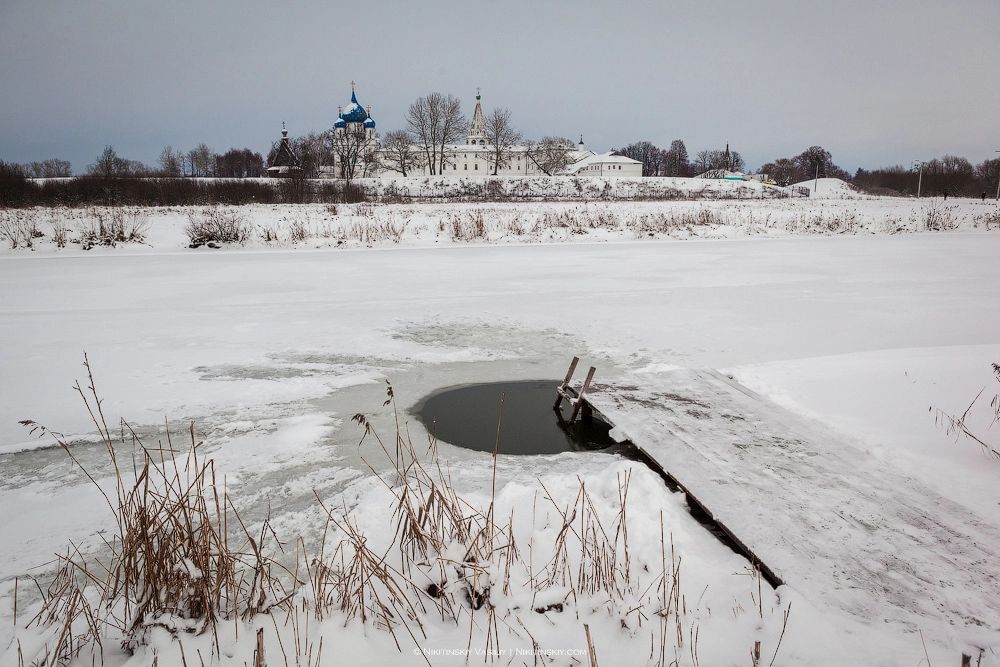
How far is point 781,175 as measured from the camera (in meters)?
93.5

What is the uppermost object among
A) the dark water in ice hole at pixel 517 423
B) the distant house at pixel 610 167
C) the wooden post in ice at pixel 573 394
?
the distant house at pixel 610 167

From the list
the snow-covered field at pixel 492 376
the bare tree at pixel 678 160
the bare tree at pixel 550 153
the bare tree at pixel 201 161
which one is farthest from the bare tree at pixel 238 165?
the snow-covered field at pixel 492 376

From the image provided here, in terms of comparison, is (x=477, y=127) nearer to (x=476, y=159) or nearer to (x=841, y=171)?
(x=476, y=159)

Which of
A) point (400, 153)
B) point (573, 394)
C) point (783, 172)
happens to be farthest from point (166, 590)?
point (783, 172)

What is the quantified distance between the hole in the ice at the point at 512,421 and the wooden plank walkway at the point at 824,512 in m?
0.21

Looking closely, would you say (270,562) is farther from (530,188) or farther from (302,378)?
(530,188)

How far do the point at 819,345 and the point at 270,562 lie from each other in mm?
5226

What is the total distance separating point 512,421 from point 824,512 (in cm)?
201

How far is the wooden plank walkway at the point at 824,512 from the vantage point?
221 centimetres

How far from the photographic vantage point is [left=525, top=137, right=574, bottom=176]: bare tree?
72.1 meters

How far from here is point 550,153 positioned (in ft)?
236

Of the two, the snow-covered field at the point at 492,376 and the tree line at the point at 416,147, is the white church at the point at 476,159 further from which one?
the snow-covered field at the point at 492,376

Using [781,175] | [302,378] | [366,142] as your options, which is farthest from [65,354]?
[781,175]

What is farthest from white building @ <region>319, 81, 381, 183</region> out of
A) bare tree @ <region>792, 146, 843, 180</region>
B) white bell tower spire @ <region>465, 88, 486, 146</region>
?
bare tree @ <region>792, 146, 843, 180</region>
